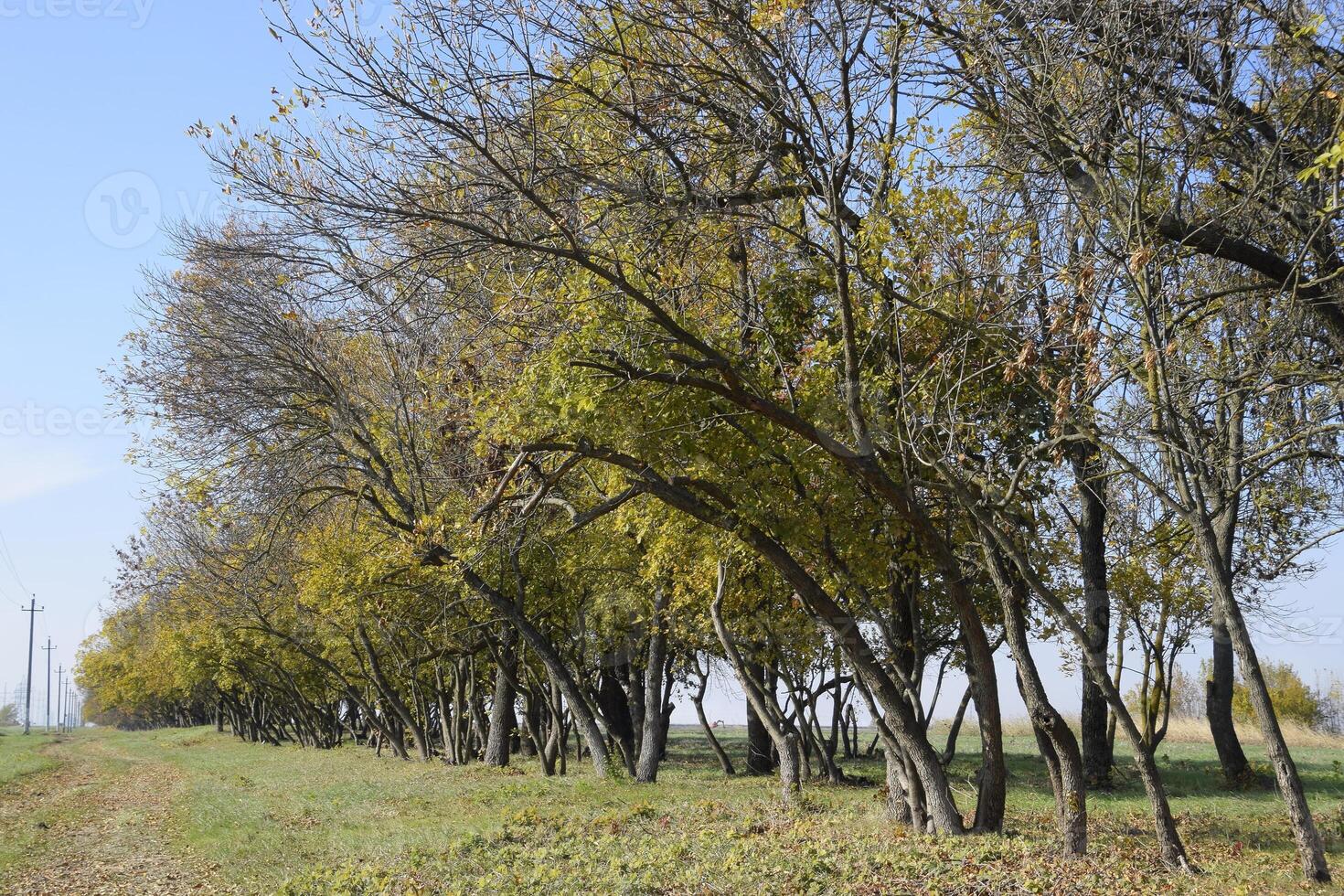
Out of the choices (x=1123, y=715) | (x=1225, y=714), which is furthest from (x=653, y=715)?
(x=1123, y=715)

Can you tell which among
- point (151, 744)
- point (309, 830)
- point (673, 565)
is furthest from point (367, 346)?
point (151, 744)

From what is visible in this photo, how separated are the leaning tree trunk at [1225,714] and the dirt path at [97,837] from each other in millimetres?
17679

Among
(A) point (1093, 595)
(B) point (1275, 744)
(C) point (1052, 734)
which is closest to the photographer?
(B) point (1275, 744)

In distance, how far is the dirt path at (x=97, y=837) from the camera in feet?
42.7

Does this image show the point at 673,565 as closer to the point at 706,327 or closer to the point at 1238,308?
the point at 706,327

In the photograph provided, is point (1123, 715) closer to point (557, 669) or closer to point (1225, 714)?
point (1225, 714)

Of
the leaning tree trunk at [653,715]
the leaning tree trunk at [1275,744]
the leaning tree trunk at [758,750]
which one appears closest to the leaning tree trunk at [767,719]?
the leaning tree trunk at [653,715]

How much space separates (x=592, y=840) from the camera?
12438 millimetres

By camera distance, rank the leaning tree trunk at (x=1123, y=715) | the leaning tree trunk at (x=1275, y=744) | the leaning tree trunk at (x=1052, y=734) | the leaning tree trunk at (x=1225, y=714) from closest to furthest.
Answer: the leaning tree trunk at (x=1275, y=744)
the leaning tree trunk at (x=1123, y=715)
the leaning tree trunk at (x=1052, y=734)
the leaning tree trunk at (x=1225, y=714)

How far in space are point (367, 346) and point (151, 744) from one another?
48152 mm

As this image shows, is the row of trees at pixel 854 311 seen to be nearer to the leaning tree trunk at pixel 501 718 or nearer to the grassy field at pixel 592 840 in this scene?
the grassy field at pixel 592 840

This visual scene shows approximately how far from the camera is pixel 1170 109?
429 inches

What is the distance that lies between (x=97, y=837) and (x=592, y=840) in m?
10.4

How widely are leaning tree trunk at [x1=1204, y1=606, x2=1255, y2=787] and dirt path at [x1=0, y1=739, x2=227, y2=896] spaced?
17679 millimetres
